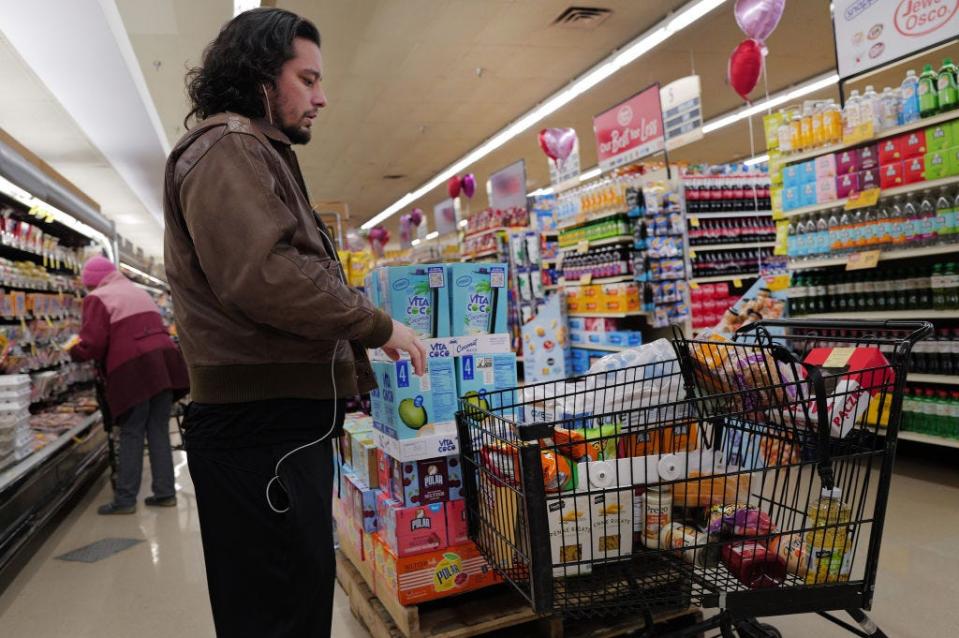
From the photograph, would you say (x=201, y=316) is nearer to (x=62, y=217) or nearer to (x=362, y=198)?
(x=62, y=217)

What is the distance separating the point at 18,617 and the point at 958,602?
3814mm

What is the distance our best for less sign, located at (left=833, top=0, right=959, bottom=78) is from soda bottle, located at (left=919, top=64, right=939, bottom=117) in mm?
166

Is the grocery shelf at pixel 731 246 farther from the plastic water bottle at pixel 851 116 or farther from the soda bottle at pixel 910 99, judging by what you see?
the soda bottle at pixel 910 99

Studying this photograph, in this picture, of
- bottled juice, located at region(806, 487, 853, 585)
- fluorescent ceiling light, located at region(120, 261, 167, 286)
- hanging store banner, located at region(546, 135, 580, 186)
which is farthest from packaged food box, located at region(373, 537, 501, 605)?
fluorescent ceiling light, located at region(120, 261, 167, 286)

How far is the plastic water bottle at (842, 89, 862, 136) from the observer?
4309 millimetres

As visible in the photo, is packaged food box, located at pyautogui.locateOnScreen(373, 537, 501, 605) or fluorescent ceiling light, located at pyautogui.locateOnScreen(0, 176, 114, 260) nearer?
packaged food box, located at pyautogui.locateOnScreen(373, 537, 501, 605)

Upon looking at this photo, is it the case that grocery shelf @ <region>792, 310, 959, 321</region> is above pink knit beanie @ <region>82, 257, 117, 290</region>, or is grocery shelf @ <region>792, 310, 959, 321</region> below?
below

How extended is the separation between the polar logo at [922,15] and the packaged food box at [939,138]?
1.82 feet

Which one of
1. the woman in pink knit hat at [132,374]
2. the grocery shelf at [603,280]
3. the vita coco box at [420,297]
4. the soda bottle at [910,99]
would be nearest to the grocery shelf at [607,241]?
the grocery shelf at [603,280]

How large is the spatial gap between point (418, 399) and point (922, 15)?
3.82 meters

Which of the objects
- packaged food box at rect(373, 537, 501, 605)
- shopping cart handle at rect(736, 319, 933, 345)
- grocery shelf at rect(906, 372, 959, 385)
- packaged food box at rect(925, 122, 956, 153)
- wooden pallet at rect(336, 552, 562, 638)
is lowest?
wooden pallet at rect(336, 552, 562, 638)

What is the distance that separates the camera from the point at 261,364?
1453 mm

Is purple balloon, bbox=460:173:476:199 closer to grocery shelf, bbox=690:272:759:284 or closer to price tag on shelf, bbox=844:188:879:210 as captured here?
grocery shelf, bbox=690:272:759:284

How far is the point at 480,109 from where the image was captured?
1225 centimetres
